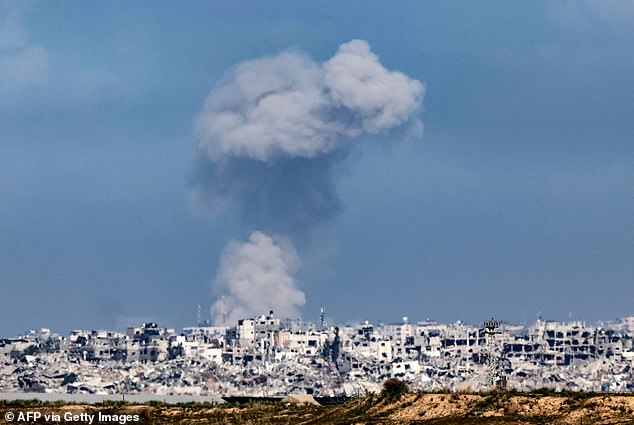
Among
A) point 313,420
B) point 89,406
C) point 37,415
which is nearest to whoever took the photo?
point 313,420

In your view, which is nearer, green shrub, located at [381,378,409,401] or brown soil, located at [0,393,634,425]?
brown soil, located at [0,393,634,425]

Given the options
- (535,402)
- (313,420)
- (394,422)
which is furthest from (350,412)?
(535,402)

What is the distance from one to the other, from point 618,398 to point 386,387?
51.1 ft

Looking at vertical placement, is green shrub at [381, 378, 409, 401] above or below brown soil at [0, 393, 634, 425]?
above

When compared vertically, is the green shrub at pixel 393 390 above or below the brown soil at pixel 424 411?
above

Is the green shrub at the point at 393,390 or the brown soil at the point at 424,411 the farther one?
the green shrub at the point at 393,390

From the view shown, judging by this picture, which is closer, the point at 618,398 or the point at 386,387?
the point at 618,398

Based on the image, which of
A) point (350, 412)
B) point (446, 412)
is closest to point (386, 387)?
point (350, 412)

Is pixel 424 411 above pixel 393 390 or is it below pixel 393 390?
below

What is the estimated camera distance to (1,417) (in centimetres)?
8088

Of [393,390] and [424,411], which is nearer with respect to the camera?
[424,411]

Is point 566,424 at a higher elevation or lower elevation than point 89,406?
lower

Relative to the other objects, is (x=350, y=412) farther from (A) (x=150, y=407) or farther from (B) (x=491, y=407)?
(A) (x=150, y=407)

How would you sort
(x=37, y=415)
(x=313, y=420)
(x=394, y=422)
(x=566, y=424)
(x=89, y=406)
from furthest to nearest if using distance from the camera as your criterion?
(x=89, y=406), (x=37, y=415), (x=313, y=420), (x=394, y=422), (x=566, y=424)
